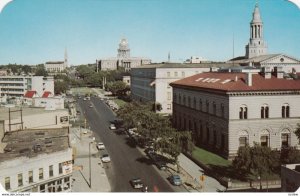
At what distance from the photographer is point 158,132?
39.5m

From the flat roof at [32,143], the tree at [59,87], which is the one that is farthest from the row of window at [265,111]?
the tree at [59,87]

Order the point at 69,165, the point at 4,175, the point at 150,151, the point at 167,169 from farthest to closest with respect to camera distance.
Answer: the point at 150,151 → the point at 167,169 → the point at 69,165 → the point at 4,175

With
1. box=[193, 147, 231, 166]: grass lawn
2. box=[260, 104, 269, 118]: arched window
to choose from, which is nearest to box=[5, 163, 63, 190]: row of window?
box=[193, 147, 231, 166]: grass lawn

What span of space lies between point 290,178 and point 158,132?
18067mm

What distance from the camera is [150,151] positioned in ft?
133

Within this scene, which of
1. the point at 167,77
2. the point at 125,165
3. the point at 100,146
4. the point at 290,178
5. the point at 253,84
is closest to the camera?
the point at 290,178

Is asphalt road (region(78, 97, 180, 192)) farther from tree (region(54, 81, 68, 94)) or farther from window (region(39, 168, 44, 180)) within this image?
tree (region(54, 81, 68, 94))

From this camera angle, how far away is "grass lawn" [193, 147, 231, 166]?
34.9 m

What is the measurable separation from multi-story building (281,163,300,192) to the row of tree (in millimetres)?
10790

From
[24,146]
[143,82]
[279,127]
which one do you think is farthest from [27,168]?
[143,82]

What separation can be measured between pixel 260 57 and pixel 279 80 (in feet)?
96.2

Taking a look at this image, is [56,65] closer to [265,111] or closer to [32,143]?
[265,111]

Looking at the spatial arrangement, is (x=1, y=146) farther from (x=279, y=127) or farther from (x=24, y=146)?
(x=279, y=127)

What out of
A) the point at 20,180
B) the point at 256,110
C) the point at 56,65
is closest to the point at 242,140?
the point at 256,110
